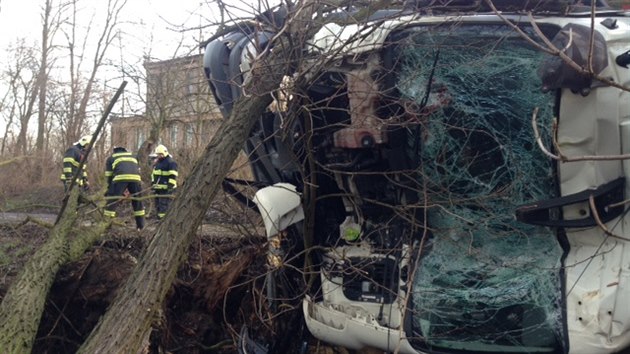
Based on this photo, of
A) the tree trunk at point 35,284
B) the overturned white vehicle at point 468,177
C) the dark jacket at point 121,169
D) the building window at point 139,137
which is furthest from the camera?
the building window at point 139,137

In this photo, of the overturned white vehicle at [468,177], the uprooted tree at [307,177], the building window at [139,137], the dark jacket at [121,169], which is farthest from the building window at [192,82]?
the building window at [139,137]

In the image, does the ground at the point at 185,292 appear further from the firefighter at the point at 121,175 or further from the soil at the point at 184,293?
the firefighter at the point at 121,175

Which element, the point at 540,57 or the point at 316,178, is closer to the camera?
the point at 540,57

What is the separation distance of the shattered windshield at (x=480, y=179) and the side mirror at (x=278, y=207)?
31.9 inches

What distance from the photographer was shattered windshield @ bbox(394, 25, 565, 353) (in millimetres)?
3104

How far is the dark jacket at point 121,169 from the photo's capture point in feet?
27.0

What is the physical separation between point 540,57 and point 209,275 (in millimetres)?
3044

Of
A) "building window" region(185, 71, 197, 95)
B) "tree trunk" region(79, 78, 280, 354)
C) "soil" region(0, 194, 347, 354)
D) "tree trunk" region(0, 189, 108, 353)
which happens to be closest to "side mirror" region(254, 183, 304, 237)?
"tree trunk" region(79, 78, 280, 354)

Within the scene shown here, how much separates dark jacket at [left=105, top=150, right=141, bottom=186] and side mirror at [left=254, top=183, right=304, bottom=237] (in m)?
4.84

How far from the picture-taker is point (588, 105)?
296 centimetres

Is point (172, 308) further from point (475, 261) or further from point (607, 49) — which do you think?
point (607, 49)

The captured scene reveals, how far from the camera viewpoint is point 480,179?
3.30m

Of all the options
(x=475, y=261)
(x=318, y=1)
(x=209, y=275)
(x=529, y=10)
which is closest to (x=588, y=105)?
(x=529, y=10)

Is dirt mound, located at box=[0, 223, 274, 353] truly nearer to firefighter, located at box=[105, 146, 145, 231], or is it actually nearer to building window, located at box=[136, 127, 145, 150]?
firefighter, located at box=[105, 146, 145, 231]
